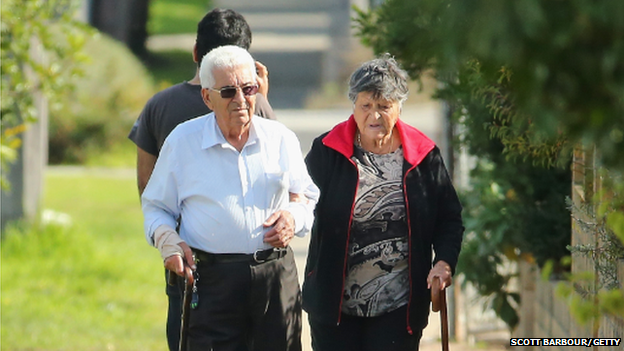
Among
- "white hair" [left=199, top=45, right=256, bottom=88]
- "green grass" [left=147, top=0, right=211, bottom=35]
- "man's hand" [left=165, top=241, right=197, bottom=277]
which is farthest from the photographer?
"green grass" [left=147, top=0, right=211, bottom=35]

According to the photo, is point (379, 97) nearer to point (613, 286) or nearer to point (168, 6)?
point (613, 286)

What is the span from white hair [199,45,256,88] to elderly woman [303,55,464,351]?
482 mm

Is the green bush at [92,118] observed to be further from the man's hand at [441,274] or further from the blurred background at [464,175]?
the man's hand at [441,274]

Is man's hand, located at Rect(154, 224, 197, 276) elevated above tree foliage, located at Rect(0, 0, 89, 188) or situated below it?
below

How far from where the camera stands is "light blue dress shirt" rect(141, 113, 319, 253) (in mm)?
3346

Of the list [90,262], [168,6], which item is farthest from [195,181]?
[168,6]

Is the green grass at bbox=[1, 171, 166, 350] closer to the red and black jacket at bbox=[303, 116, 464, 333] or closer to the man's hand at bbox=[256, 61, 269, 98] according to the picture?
the man's hand at bbox=[256, 61, 269, 98]

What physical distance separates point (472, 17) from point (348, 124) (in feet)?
8.08

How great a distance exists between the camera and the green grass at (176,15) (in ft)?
126

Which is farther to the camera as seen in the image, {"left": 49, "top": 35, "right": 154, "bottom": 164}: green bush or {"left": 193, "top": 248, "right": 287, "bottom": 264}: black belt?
{"left": 49, "top": 35, "right": 154, "bottom": 164}: green bush

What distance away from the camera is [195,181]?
337cm

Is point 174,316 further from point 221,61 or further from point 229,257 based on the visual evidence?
point 221,61

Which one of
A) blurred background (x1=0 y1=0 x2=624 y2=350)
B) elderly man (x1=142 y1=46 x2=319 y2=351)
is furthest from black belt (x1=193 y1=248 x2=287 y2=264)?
blurred background (x1=0 y1=0 x2=624 y2=350)

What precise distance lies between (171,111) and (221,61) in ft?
2.25
